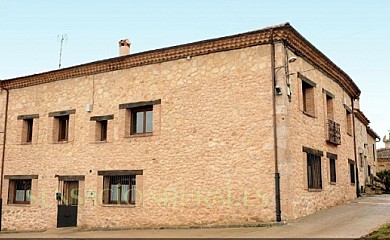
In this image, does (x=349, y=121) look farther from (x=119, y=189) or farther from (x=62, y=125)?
(x=62, y=125)

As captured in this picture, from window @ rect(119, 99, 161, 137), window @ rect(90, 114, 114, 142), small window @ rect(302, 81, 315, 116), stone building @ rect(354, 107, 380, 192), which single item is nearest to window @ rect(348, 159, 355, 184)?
stone building @ rect(354, 107, 380, 192)

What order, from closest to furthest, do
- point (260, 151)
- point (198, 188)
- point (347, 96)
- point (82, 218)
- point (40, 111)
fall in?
point (260, 151) < point (198, 188) < point (82, 218) < point (40, 111) < point (347, 96)

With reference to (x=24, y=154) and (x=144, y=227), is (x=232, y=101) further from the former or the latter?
(x=24, y=154)

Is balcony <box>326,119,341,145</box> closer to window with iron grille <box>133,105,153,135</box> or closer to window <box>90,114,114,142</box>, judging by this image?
window with iron grille <box>133,105,153,135</box>

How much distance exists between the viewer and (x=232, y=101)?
14.1 metres

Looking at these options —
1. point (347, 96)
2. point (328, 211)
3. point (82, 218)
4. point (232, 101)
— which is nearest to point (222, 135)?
point (232, 101)

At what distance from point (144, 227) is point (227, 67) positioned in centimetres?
631

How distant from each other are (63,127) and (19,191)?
3.61m

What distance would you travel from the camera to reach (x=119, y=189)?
53.1 feet

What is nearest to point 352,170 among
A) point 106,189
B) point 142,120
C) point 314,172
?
point 314,172

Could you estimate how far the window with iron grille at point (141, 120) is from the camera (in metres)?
16.0

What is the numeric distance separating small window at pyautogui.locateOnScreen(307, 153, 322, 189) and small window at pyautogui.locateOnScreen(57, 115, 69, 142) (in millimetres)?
10083

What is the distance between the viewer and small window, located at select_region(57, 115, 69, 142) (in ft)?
59.8

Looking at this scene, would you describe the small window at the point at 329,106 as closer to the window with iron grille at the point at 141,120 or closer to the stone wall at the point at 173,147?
the stone wall at the point at 173,147
